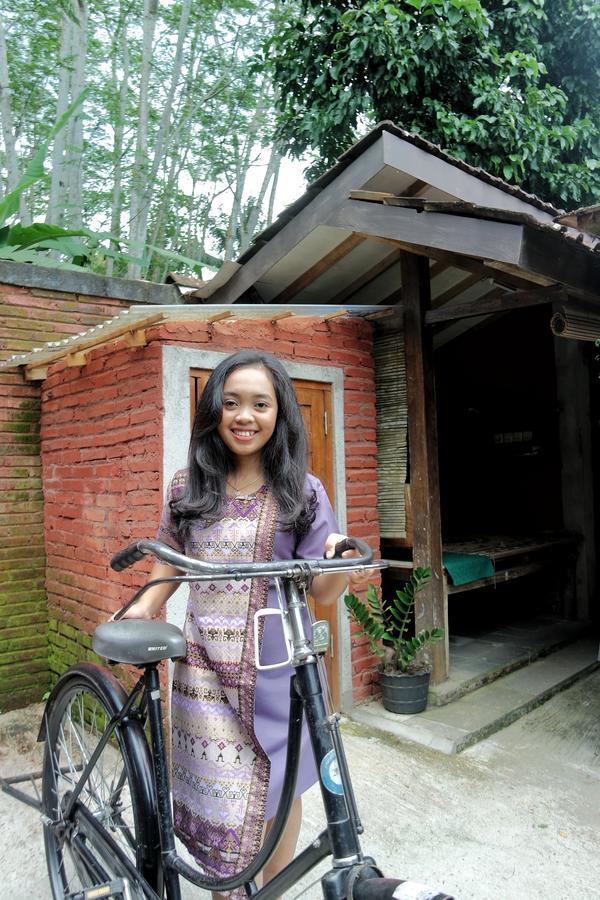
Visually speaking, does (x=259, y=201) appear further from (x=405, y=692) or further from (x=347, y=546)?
(x=347, y=546)

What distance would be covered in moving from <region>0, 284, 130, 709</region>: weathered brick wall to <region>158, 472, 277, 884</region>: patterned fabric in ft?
11.3

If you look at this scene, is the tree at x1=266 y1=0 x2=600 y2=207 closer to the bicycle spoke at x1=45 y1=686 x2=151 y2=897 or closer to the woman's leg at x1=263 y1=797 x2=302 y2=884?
the bicycle spoke at x1=45 y1=686 x2=151 y2=897

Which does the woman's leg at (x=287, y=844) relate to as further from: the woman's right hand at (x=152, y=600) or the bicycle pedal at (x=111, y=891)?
the woman's right hand at (x=152, y=600)

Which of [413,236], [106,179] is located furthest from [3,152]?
[413,236]

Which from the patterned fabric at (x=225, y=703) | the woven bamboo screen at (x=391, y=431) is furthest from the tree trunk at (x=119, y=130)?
the patterned fabric at (x=225, y=703)

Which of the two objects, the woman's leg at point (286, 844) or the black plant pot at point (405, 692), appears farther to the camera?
the black plant pot at point (405, 692)

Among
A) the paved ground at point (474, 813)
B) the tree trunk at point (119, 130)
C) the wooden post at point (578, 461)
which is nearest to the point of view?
the paved ground at point (474, 813)

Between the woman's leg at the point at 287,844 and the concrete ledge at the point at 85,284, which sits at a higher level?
the concrete ledge at the point at 85,284

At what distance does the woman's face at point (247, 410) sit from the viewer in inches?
75.0

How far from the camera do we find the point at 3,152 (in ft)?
42.8

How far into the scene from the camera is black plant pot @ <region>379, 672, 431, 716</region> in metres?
4.57

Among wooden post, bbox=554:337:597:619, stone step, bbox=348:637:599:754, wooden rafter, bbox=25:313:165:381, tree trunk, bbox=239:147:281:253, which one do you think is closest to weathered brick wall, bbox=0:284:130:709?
wooden rafter, bbox=25:313:165:381

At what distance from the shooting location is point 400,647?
461 cm

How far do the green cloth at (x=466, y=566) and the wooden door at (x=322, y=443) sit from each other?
1030 millimetres
